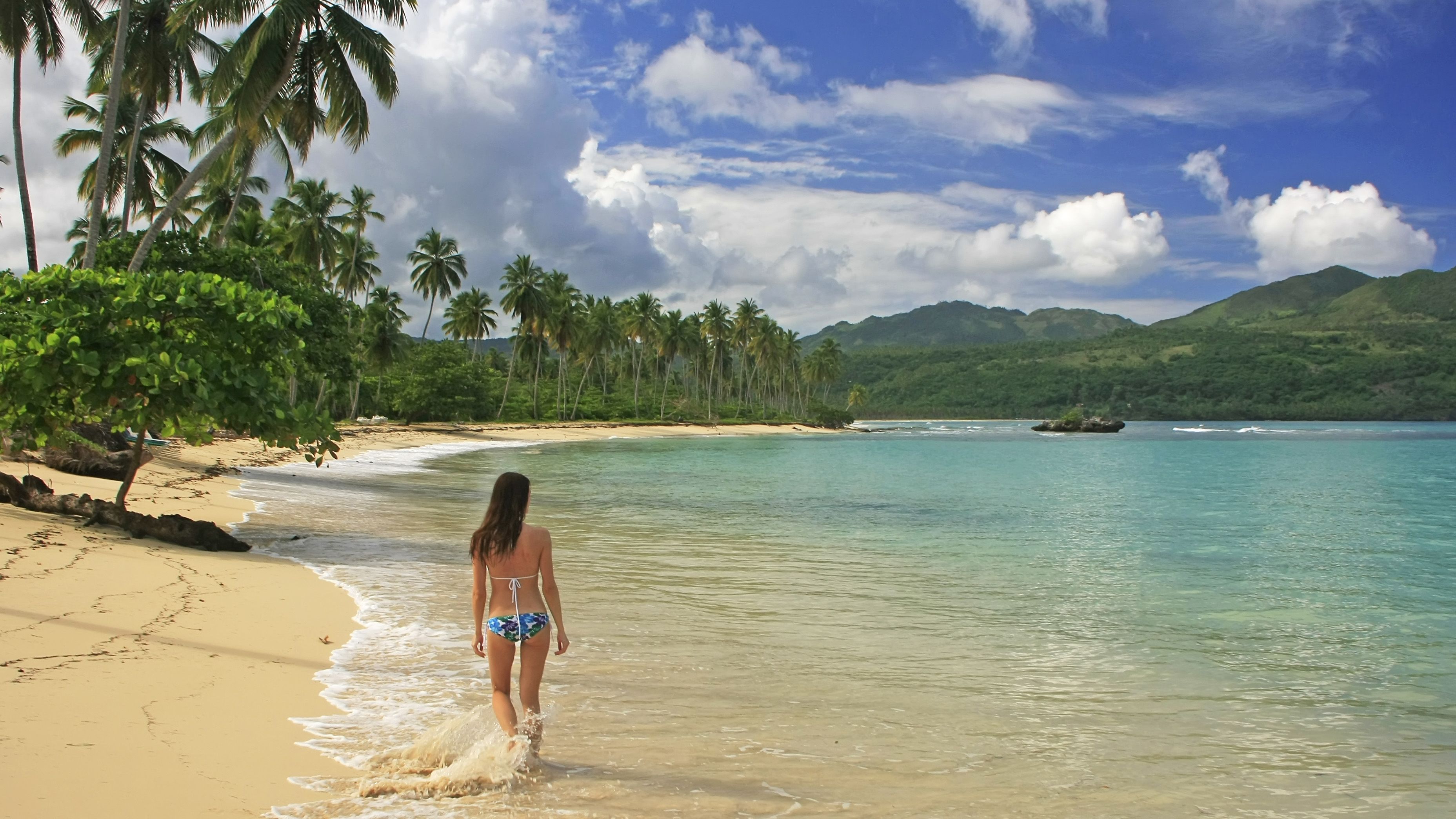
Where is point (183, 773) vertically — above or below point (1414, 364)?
below

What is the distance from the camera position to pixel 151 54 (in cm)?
2273

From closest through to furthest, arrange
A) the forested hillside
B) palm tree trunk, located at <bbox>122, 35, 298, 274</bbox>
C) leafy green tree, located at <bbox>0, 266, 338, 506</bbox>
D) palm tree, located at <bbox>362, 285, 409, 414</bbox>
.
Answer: leafy green tree, located at <bbox>0, 266, 338, 506</bbox> < palm tree trunk, located at <bbox>122, 35, 298, 274</bbox> < palm tree, located at <bbox>362, 285, 409, 414</bbox> < the forested hillside

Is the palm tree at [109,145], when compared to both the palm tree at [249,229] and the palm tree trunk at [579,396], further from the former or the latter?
the palm tree trunk at [579,396]

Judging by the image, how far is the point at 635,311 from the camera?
9106 centimetres

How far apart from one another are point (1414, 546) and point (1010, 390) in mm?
182814

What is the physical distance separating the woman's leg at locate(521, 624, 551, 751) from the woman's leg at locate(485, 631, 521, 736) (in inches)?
3.3

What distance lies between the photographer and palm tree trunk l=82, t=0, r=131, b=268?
18875 mm

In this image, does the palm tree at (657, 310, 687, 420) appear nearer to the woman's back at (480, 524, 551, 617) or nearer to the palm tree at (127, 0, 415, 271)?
the palm tree at (127, 0, 415, 271)

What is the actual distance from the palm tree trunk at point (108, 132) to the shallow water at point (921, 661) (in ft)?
20.4

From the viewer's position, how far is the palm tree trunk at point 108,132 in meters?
18.9

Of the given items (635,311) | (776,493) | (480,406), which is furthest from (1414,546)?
(635,311)

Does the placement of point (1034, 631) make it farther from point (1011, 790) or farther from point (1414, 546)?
point (1414, 546)

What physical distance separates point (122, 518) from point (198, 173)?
1051cm

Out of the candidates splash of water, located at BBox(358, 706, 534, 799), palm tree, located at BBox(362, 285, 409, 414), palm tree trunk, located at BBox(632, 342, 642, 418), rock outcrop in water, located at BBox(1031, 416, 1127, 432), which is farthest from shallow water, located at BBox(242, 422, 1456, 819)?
rock outcrop in water, located at BBox(1031, 416, 1127, 432)
